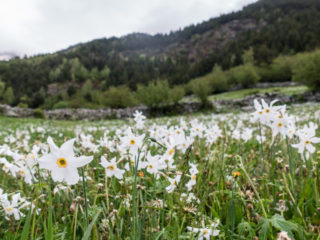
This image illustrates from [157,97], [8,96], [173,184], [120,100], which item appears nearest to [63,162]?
[173,184]

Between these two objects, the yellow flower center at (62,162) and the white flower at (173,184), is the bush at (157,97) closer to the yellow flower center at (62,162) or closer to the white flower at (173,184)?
the white flower at (173,184)

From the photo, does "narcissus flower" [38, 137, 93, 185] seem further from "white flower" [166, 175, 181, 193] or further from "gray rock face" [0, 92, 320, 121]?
"gray rock face" [0, 92, 320, 121]

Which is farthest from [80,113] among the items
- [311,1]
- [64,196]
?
[311,1]

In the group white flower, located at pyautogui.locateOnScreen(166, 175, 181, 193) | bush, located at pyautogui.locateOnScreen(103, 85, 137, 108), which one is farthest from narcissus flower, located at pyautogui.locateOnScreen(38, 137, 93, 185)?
bush, located at pyautogui.locateOnScreen(103, 85, 137, 108)

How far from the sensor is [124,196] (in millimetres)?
1434

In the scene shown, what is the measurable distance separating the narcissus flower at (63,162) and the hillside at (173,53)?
71.8 meters

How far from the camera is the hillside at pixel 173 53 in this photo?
78.1 m

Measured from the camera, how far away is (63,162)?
A: 0.95 metres

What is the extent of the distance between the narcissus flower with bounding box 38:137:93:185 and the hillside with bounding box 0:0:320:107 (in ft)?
236

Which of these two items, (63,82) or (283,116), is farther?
(63,82)

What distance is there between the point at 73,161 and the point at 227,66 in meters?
79.1

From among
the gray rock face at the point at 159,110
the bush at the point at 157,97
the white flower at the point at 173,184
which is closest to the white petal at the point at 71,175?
the white flower at the point at 173,184

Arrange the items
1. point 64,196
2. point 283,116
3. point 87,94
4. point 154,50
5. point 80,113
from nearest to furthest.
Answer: point 283,116
point 64,196
point 80,113
point 87,94
point 154,50

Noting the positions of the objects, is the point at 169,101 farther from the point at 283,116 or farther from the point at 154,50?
the point at 154,50
